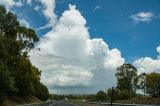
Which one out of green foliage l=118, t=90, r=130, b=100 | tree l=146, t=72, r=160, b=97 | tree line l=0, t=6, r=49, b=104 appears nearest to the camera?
tree line l=0, t=6, r=49, b=104

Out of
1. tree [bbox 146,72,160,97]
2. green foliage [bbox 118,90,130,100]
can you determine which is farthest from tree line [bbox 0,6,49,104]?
green foliage [bbox 118,90,130,100]

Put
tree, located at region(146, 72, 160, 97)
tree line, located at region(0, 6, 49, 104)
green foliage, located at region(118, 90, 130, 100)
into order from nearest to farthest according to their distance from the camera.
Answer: tree line, located at region(0, 6, 49, 104) < tree, located at region(146, 72, 160, 97) < green foliage, located at region(118, 90, 130, 100)

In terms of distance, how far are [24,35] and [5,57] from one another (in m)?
15.6

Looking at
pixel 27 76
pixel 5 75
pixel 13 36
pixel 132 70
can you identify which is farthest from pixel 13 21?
pixel 132 70

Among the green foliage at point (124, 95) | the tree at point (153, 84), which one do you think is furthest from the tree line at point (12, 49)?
the green foliage at point (124, 95)

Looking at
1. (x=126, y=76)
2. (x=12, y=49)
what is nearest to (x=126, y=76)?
(x=126, y=76)

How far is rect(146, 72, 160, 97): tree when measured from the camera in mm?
146850

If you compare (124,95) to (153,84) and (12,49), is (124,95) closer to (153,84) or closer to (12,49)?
(153,84)

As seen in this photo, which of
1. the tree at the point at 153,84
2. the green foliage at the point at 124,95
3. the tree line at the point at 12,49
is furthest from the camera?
the green foliage at the point at 124,95

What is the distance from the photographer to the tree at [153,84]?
146850 mm

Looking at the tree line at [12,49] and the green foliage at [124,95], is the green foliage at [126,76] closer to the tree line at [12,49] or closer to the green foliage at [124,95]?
the green foliage at [124,95]

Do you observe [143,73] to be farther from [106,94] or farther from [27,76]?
[27,76]

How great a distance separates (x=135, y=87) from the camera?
178 meters

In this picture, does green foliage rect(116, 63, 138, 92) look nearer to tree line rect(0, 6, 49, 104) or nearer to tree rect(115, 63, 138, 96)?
tree rect(115, 63, 138, 96)
